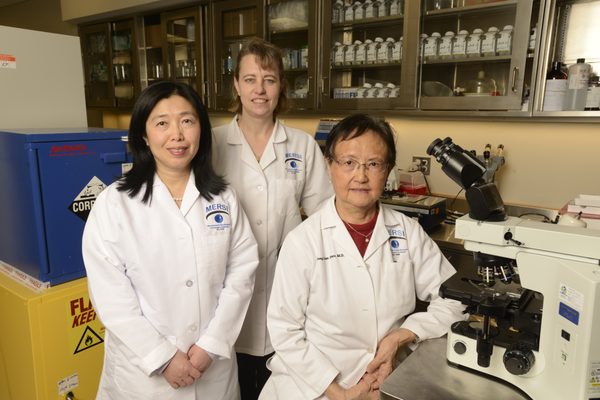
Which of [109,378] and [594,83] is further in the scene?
[594,83]

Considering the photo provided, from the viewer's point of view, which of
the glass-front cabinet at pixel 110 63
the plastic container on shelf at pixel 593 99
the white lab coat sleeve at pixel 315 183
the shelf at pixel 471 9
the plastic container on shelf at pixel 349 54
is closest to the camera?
the white lab coat sleeve at pixel 315 183

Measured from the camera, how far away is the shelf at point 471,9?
2006 millimetres

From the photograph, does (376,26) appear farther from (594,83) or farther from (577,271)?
(577,271)

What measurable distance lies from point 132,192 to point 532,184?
209 cm

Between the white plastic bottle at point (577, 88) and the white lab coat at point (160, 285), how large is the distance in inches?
63.6

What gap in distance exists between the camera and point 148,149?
1.29 meters

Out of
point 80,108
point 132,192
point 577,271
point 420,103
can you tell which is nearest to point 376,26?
point 420,103

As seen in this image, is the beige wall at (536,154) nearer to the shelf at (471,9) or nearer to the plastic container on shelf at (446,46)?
the plastic container on shelf at (446,46)

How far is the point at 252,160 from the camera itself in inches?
60.4

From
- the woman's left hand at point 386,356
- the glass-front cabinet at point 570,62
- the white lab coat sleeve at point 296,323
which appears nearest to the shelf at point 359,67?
the glass-front cabinet at point 570,62

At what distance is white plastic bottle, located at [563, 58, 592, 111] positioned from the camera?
1.92 metres

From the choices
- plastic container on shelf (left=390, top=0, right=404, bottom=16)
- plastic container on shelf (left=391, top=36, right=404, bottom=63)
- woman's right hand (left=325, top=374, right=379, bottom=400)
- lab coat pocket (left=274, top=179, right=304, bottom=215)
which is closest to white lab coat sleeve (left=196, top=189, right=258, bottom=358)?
lab coat pocket (left=274, top=179, right=304, bottom=215)

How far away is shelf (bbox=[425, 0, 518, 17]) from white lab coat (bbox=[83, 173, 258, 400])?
5.38 feet

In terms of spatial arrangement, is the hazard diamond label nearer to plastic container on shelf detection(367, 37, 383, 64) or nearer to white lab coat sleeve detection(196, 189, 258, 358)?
white lab coat sleeve detection(196, 189, 258, 358)
